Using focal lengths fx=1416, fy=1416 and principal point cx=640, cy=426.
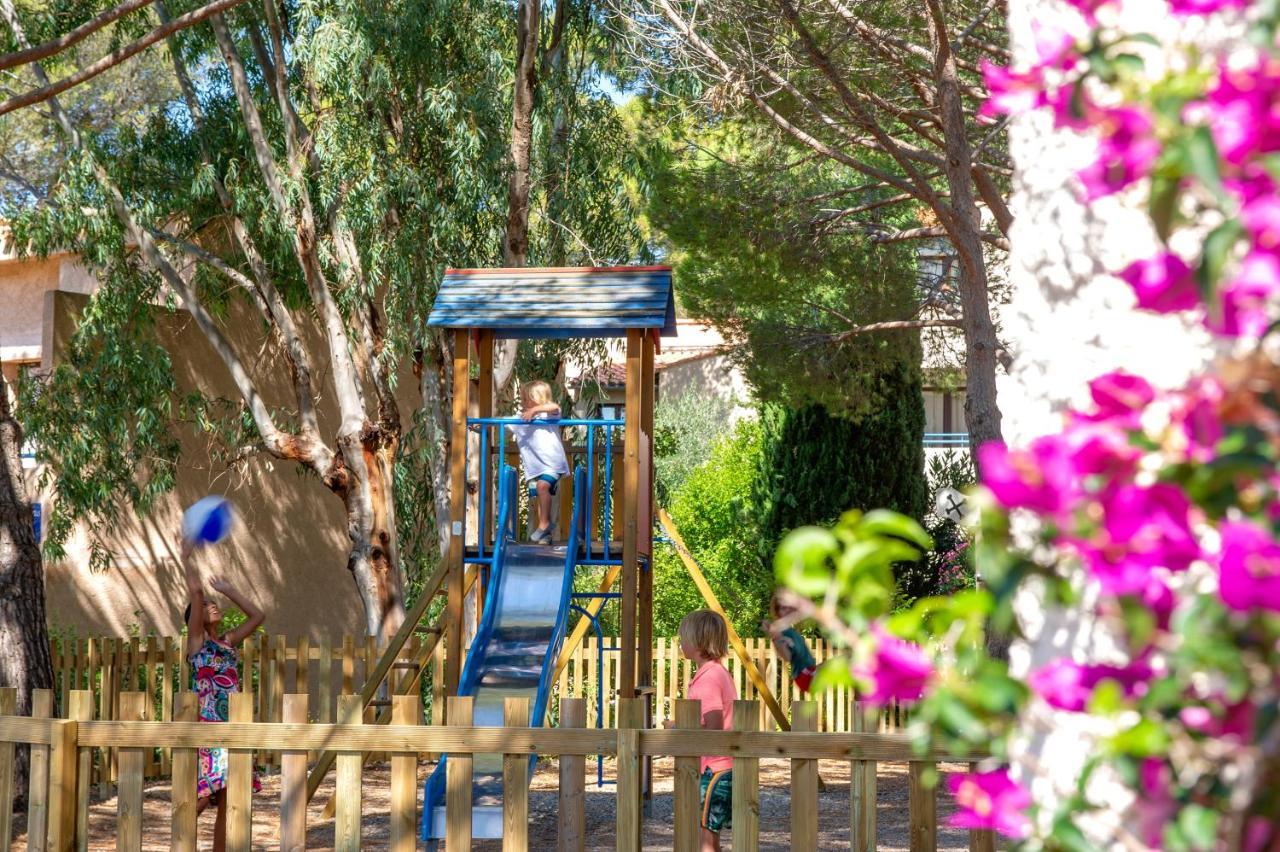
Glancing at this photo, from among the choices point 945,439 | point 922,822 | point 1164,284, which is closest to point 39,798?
point 922,822

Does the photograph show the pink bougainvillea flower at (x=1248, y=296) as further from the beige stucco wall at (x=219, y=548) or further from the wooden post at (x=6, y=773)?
the beige stucco wall at (x=219, y=548)

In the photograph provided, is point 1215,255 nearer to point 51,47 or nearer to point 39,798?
point 39,798

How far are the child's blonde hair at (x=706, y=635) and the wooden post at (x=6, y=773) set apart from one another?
286 cm

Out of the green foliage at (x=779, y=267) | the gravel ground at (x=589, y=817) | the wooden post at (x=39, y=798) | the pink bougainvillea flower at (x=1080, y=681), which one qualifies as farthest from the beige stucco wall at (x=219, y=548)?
the pink bougainvillea flower at (x=1080, y=681)

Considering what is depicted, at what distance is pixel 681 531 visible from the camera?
20.3 m

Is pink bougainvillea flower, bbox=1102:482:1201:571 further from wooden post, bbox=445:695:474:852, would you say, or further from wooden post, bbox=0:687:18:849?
wooden post, bbox=0:687:18:849

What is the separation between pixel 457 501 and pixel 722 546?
414 inches

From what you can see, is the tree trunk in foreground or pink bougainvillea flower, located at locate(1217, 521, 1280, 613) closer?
pink bougainvillea flower, located at locate(1217, 521, 1280, 613)

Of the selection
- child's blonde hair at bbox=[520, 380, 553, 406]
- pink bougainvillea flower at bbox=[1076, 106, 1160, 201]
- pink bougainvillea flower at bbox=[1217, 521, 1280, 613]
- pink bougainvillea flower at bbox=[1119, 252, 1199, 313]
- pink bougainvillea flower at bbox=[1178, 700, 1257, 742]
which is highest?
child's blonde hair at bbox=[520, 380, 553, 406]

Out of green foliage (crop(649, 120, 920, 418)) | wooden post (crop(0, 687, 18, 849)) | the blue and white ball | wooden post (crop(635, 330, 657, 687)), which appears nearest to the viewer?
wooden post (crop(0, 687, 18, 849))

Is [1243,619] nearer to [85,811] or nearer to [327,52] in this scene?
[85,811]

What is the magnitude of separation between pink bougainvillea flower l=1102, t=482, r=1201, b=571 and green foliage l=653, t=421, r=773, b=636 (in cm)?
1504

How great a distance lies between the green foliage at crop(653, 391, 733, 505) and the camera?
2575cm

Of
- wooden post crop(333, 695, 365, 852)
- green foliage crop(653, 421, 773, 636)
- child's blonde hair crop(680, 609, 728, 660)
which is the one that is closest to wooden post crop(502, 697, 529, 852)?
wooden post crop(333, 695, 365, 852)
